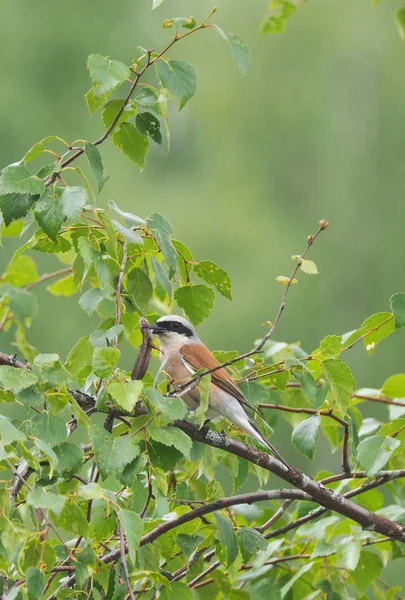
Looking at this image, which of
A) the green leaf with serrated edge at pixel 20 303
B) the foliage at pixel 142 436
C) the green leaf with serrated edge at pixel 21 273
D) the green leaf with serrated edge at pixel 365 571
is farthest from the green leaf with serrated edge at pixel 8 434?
the green leaf with serrated edge at pixel 21 273

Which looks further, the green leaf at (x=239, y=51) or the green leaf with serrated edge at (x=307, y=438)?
the green leaf with serrated edge at (x=307, y=438)

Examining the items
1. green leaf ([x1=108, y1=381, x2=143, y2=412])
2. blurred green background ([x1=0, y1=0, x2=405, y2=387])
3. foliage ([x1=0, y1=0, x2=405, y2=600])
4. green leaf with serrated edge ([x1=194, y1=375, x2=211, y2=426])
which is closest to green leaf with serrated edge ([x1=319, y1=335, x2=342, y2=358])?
foliage ([x1=0, y1=0, x2=405, y2=600])

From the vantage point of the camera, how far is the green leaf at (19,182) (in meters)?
1.96

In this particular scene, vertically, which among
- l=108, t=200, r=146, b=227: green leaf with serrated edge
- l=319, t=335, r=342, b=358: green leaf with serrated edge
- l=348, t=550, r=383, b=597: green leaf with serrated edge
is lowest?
l=348, t=550, r=383, b=597: green leaf with serrated edge

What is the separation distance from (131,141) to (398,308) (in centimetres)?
78

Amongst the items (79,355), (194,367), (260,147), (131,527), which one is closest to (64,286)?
(194,367)

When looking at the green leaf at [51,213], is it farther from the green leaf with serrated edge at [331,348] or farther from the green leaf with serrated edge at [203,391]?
the green leaf with serrated edge at [331,348]

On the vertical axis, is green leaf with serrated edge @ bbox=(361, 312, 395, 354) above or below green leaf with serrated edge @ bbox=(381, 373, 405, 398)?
above

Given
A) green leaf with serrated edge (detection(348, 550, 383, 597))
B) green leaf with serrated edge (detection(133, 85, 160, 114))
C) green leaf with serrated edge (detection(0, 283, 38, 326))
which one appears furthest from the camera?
green leaf with serrated edge (detection(0, 283, 38, 326))

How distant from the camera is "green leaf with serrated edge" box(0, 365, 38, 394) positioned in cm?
179

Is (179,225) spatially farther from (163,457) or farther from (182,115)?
(163,457)

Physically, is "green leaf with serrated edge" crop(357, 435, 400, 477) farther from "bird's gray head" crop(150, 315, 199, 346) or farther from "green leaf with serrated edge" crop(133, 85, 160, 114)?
"bird's gray head" crop(150, 315, 199, 346)

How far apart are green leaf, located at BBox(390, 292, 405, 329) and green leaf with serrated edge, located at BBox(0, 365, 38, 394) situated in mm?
978

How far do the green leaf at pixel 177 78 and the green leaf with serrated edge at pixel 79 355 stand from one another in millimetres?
629
